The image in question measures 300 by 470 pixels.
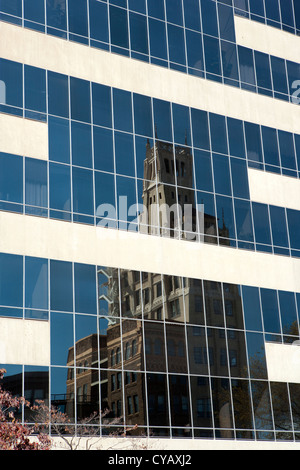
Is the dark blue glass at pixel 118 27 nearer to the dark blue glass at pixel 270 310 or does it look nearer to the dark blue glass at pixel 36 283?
the dark blue glass at pixel 36 283

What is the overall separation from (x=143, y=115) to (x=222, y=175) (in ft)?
17.0

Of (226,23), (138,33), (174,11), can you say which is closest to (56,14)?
(138,33)

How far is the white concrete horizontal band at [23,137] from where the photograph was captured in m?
29.9

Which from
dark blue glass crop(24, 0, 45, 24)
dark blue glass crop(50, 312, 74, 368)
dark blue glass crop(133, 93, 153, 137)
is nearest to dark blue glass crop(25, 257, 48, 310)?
dark blue glass crop(50, 312, 74, 368)

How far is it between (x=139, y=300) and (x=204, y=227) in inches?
224

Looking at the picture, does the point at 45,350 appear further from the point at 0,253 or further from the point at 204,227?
the point at 204,227

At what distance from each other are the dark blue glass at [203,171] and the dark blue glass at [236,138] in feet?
6.10

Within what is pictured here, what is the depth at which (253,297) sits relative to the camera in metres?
34.5

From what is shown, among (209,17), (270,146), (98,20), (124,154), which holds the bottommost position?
(124,154)

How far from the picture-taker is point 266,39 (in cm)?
4056

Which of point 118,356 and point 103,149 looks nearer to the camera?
point 118,356

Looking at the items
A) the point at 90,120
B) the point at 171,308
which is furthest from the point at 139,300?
the point at 90,120

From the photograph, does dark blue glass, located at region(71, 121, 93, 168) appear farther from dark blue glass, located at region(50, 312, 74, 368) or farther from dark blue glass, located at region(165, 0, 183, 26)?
dark blue glass, located at region(165, 0, 183, 26)

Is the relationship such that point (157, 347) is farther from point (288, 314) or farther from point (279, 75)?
point (279, 75)
